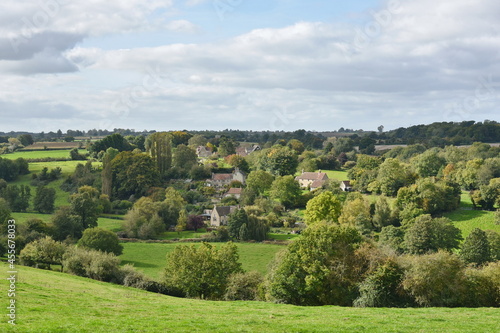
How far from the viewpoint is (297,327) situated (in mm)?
17078

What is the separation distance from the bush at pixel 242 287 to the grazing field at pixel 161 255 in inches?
466

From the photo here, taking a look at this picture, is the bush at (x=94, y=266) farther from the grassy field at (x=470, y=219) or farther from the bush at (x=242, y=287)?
the grassy field at (x=470, y=219)

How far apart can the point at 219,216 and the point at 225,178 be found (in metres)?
28.0

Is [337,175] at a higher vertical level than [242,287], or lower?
higher

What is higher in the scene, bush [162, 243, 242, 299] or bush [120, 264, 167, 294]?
bush [162, 243, 242, 299]

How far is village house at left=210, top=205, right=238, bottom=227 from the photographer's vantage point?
2776 inches

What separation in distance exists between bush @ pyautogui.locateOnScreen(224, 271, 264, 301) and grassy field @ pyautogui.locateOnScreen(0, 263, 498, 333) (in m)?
7.83

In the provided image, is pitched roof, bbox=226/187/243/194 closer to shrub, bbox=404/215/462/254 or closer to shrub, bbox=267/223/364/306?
shrub, bbox=404/215/462/254

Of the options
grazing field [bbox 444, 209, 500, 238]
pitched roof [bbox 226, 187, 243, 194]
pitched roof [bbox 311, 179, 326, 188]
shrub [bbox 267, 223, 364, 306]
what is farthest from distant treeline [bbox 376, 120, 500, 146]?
shrub [bbox 267, 223, 364, 306]

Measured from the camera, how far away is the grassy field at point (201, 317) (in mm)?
16203

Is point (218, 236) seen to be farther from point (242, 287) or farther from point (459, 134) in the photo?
point (459, 134)

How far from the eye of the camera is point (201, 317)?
18.8 metres

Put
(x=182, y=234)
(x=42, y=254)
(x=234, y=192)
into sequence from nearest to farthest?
(x=42, y=254) < (x=182, y=234) < (x=234, y=192)

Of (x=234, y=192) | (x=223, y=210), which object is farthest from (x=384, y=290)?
(x=234, y=192)
